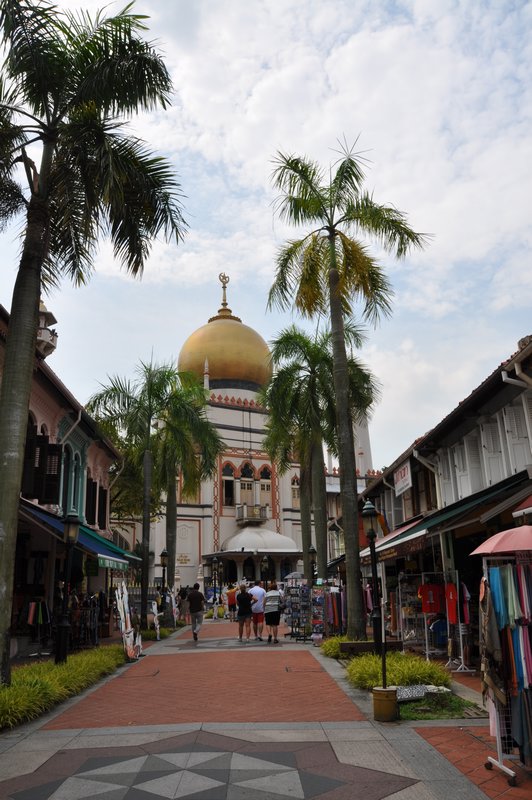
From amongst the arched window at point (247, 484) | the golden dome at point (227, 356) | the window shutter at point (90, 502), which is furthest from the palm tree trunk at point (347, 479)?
the golden dome at point (227, 356)

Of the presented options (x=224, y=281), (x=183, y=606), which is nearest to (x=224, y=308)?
(x=224, y=281)

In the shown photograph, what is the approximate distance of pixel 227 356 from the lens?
50.9 meters

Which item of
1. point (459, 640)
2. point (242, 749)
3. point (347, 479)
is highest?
point (347, 479)

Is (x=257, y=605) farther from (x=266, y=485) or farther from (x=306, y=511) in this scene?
(x=266, y=485)

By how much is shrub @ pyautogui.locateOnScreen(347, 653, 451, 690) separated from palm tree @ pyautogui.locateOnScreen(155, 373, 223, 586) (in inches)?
606

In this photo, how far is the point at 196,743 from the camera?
733 cm

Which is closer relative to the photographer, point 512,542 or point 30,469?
point 512,542

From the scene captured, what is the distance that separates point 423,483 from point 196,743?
1389cm

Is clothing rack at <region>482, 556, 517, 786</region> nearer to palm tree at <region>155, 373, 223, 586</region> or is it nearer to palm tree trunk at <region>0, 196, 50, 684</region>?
palm tree trunk at <region>0, 196, 50, 684</region>

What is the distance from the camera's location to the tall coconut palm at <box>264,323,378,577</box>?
21.8 metres

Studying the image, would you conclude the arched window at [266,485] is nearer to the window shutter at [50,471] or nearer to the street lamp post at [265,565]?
the street lamp post at [265,565]

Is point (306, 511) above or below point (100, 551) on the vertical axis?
above

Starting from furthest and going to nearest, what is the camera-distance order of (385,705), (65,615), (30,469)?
1. (30,469)
2. (65,615)
3. (385,705)

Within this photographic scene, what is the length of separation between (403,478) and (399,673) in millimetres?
10514
